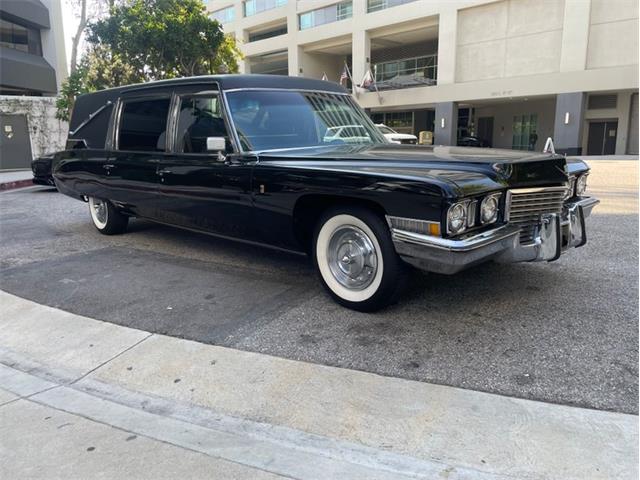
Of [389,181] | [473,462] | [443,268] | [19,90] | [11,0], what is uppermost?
[11,0]

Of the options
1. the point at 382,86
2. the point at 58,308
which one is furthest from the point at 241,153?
the point at 382,86

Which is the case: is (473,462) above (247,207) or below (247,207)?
below

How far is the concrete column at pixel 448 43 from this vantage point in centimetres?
3188

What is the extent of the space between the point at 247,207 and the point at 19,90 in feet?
105

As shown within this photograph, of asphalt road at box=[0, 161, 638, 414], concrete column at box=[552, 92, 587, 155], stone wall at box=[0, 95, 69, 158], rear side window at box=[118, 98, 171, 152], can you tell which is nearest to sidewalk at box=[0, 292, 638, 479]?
asphalt road at box=[0, 161, 638, 414]

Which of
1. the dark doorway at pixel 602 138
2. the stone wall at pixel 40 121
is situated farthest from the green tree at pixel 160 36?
the dark doorway at pixel 602 138

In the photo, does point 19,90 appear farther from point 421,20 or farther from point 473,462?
point 473,462

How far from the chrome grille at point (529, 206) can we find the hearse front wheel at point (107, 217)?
17.3 ft

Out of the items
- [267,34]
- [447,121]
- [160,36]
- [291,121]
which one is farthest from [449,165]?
[267,34]

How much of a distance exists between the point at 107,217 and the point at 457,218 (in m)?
5.36

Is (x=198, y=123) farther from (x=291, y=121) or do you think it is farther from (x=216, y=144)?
(x=291, y=121)

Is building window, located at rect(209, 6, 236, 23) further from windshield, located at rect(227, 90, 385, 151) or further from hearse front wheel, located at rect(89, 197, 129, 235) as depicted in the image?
windshield, located at rect(227, 90, 385, 151)

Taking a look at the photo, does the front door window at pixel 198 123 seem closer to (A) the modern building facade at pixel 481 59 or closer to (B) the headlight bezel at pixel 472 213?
(B) the headlight bezel at pixel 472 213

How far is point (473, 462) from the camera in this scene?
7.82 ft
